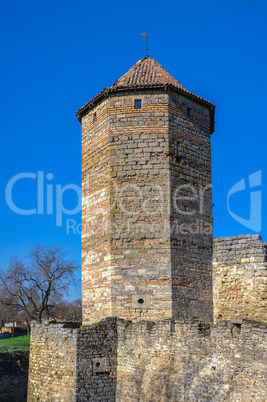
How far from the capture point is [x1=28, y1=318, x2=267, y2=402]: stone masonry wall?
9.07 meters

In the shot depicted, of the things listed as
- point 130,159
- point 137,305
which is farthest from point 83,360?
point 130,159

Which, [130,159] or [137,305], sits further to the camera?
[130,159]

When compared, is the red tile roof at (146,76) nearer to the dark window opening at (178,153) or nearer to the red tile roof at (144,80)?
the red tile roof at (144,80)

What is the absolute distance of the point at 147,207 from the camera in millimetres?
12883

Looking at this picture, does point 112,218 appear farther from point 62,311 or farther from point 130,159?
point 62,311

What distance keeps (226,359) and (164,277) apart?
135 inches

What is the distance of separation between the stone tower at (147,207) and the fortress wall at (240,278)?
317 mm

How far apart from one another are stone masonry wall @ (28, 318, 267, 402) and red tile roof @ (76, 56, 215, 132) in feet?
23.3

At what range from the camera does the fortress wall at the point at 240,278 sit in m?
12.1

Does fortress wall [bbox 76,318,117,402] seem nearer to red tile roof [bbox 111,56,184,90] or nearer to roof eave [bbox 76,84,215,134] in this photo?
roof eave [bbox 76,84,215,134]

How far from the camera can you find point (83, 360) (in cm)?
1159

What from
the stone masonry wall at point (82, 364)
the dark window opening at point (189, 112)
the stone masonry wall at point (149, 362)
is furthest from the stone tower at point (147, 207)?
the stone masonry wall at point (149, 362)

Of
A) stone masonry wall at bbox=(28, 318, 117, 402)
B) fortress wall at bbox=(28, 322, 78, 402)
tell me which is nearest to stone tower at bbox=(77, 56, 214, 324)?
stone masonry wall at bbox=(28, 318, 117, 402)

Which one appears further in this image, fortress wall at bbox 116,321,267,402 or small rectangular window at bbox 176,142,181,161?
small rectangular window at bbox 176,142,181,161
